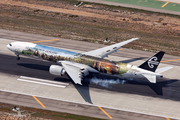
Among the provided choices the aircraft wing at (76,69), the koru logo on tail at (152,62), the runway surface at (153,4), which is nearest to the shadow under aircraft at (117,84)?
the aircraft wing at (76,69)

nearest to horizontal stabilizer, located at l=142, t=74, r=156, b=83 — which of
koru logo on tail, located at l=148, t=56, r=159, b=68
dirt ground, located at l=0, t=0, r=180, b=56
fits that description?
koru logo on tail, located at l=148, t=56, r=159, b=68

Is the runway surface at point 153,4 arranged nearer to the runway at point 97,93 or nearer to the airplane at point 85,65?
the runway at point 97,93

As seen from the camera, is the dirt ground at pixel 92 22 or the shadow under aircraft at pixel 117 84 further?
the dirt ground at pixel 92 22

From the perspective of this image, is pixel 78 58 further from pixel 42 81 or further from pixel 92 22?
pixel 92 22

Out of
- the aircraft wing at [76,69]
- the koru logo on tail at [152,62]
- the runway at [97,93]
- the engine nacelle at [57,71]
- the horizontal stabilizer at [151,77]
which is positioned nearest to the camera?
the runway at [97,93]

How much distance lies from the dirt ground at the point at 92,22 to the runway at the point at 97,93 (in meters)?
19.8

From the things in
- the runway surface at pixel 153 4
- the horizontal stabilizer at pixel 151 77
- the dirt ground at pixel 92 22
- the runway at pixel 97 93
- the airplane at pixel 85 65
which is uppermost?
the runway surface at pixel 153 4

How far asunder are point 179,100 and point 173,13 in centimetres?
5472

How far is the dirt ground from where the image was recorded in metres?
76.9

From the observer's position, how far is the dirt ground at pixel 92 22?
76.9 metres

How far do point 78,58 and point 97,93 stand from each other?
892 cm

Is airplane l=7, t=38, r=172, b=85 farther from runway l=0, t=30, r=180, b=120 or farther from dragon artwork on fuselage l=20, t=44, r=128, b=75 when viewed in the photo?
runway l=0, t=30, r=180, b=120

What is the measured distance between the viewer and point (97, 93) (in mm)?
49781

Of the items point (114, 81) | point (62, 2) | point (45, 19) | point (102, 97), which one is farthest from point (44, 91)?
point (62, 2)
